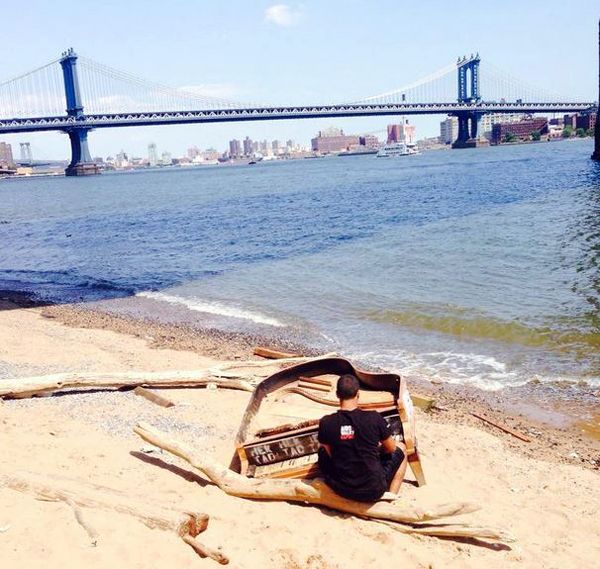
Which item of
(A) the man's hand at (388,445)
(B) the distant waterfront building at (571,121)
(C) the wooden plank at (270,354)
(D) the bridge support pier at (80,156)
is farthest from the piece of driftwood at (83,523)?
(B) the distant waterfront building at (571,121)

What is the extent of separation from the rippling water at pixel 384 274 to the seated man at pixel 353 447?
4.87m

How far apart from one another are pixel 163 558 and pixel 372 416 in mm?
1834

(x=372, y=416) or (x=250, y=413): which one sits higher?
(x=372, y=416)

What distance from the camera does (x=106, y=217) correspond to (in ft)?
159

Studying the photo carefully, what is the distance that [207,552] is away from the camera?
14.7 ft

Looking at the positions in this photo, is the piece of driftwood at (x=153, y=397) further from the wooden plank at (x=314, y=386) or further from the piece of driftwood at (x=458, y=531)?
the piece of driftwood at (x=458, y=531)

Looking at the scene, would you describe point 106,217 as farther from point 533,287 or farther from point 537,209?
point 533,287

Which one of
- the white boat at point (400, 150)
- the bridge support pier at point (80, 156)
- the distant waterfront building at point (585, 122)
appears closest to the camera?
the bridge support pier at point (80, 156)

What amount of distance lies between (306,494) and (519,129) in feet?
593

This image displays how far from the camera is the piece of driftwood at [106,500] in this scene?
4.68 m

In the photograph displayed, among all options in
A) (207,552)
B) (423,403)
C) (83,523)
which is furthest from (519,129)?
(83,523)

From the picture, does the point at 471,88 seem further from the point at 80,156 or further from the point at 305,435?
the point at 305,435

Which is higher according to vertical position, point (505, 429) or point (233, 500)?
point (233, 500)

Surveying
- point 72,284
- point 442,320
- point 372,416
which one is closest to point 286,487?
point 372,416
